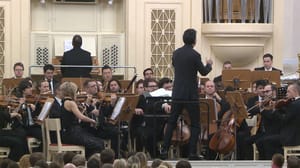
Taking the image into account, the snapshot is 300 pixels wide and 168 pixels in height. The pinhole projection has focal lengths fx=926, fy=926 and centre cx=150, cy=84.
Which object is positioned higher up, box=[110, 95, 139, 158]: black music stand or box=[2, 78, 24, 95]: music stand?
box=[2, 78, 24, 95]: music stand

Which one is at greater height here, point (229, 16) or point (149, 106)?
point (229, 16)

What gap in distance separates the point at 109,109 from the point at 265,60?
147 inches

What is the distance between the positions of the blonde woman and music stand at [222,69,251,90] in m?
3.16

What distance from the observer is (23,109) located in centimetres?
1346

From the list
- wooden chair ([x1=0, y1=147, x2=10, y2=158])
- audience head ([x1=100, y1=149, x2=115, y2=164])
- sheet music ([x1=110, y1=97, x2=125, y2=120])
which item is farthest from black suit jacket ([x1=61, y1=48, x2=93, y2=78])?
audience head ([x1=100, y1=149, x2=115, y2=164])

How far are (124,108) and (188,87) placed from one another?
1139 mm

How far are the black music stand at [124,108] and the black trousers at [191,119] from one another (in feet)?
2.45

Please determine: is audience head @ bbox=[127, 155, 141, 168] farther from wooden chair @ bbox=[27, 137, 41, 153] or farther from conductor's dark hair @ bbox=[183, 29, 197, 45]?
wooden chair @ bbox=[27, 137, 41, 153]

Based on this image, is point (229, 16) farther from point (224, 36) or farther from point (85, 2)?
point (85, 2)

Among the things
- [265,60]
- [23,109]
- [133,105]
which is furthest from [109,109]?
[265,60]

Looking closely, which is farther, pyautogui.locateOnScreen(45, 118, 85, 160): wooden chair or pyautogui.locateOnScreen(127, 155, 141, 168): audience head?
pyautogui.locateOnScreen(45, 118, 85, 160): wooden chair

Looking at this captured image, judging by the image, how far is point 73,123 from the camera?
42.5 ft

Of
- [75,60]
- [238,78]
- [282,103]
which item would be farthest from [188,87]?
[75,60]

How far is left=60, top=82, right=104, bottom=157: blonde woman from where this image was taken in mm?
12789
